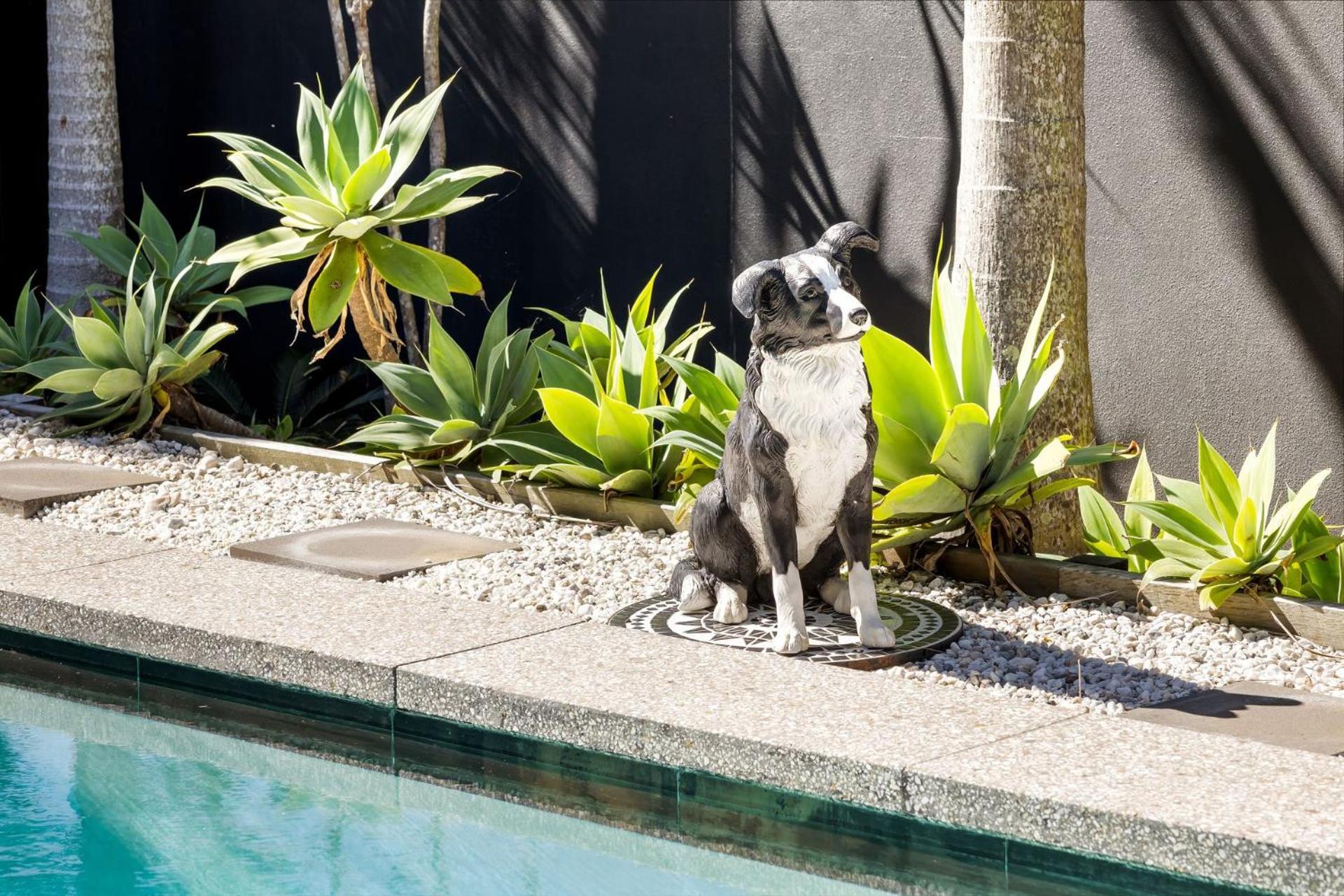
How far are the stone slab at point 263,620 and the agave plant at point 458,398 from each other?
144cm

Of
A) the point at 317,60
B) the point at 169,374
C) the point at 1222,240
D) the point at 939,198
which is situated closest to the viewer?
the point at 1222,240

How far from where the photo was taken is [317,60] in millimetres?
8234

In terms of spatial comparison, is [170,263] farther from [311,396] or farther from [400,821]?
[400,821]

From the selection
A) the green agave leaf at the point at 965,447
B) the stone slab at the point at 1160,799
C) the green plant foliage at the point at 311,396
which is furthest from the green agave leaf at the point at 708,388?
the green plant foliage at the point at 311,396

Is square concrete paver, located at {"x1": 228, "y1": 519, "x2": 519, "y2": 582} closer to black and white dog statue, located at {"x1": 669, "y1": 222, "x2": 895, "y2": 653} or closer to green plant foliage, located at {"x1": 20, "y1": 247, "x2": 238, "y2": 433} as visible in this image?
black and white dog statue, located at {"x1": 669, "y1": 222, "x2": 895, "y2": 653}

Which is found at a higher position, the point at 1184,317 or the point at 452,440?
the point at 1184,317

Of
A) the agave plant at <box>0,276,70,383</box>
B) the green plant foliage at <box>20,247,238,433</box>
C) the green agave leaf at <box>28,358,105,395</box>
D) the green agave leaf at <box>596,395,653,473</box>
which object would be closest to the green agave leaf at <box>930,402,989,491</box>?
the green agave leaf at <box>596,395,653,473</box>

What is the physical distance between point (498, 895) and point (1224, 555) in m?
2.21

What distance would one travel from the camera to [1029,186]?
476cm

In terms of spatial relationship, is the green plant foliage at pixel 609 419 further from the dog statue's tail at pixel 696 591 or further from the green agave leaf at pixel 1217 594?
the green agave leaf at pixel 1217 594

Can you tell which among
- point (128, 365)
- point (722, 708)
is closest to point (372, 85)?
point (128, 365)

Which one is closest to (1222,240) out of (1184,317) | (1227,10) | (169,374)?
(1184,317)

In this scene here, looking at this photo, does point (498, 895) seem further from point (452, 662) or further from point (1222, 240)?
point (1222, 240)

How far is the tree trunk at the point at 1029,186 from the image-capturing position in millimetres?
4727
